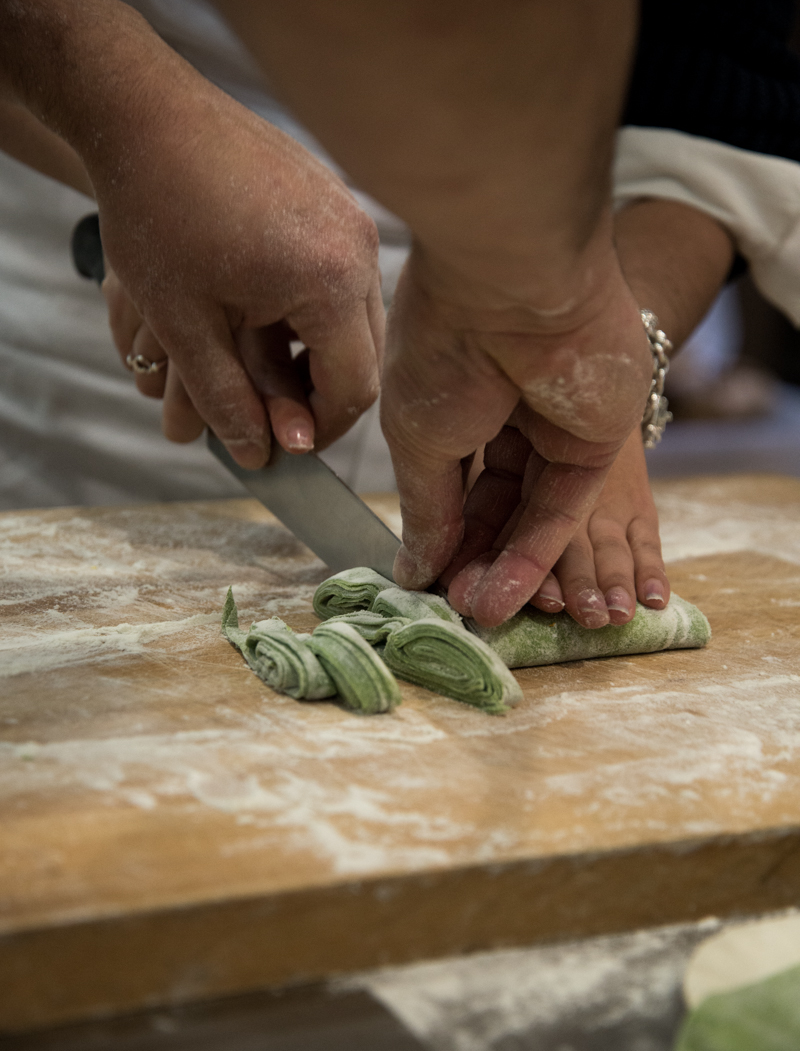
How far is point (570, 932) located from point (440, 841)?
175 millimetres

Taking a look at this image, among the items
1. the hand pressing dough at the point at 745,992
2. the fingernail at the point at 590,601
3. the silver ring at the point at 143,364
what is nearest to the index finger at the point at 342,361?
the silver ring at the point at 143,364

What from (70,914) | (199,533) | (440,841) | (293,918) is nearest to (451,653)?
(440,841)

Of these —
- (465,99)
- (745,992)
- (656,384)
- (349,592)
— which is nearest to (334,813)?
(745,992)

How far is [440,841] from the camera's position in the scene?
2.69ft

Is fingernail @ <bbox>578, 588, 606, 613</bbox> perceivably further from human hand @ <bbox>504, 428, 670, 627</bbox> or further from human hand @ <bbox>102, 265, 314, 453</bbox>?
human hand @ <bbox>102, 265, 314, 453</bbox>

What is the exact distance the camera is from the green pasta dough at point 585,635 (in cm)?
122

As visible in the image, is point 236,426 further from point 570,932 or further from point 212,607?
point 570,932

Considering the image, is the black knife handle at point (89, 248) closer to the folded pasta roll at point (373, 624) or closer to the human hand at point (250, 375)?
the human hand at point (250, 375)

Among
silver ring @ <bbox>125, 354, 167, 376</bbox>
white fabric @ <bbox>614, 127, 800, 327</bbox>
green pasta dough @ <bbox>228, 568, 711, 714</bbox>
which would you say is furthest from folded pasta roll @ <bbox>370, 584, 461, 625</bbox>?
white fabric @ <bbox>614, 127, 800, 327</bbox>

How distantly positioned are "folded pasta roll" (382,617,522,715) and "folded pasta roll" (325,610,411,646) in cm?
5

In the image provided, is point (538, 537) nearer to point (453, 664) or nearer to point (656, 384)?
point (453, 664)

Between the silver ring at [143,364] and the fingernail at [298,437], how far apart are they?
364 millimetres

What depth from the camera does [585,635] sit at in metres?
1.27

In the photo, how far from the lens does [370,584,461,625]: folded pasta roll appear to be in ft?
4.04
